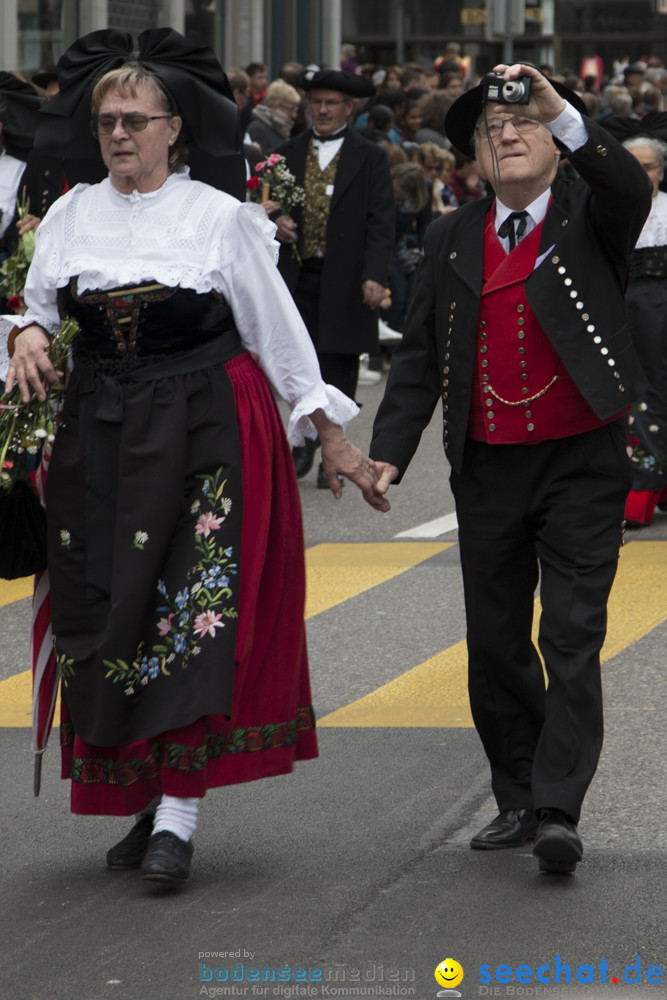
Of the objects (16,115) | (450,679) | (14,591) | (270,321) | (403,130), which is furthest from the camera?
(403,130)

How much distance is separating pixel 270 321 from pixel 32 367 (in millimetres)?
612

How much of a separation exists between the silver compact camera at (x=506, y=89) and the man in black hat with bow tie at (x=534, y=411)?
1 cm

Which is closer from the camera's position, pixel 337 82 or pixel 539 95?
pixel 539 95

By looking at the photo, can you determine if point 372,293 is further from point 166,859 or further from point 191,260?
point 166,859

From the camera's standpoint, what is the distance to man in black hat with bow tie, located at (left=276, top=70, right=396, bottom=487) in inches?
379

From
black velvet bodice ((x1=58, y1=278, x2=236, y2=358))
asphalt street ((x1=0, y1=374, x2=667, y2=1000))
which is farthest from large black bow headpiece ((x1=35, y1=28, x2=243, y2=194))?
asphalt street ((x1=0, y1=374, x2=667, y2=1000))

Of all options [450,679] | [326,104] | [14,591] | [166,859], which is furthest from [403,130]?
[166,859]

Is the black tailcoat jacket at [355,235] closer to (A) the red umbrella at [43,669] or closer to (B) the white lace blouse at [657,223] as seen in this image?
(B) the white lace blouse at [657,223]

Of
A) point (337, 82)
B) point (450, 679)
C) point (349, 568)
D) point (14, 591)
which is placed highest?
point (337, 82)

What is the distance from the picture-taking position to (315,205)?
31.9 ft

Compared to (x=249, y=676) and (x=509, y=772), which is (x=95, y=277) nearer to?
(x=249, y=676)

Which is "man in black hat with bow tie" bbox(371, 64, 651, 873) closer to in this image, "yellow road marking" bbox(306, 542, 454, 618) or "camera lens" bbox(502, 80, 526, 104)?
"camera lens" bbox(502, 80, 526, 104)

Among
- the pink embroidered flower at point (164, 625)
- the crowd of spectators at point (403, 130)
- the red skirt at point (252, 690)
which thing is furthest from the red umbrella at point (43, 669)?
the crowd of spectators at point (403, 130)

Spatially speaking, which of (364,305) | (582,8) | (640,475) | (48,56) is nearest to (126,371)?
(640,475)
